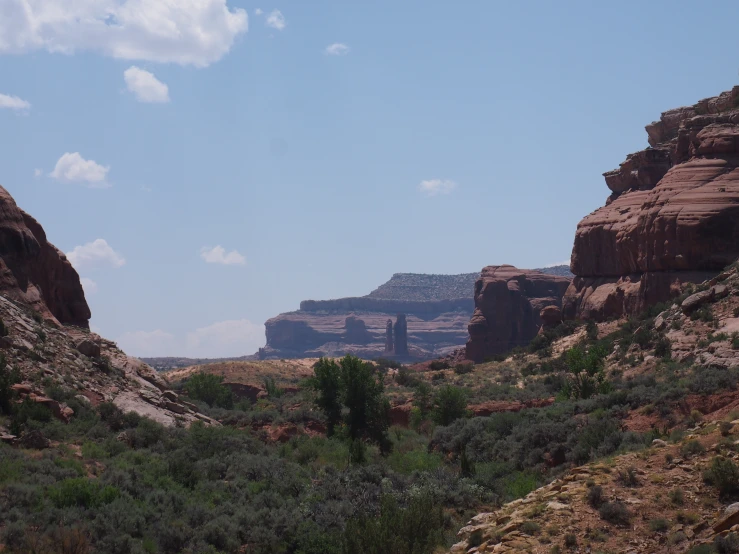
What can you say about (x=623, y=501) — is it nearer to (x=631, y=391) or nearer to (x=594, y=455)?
(x=594, y=455)

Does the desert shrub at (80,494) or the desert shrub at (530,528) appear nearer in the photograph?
the desert shrub at (530,528)

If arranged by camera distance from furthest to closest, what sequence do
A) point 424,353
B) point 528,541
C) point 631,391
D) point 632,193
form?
1. point 424,353
2. point 632,193
3. point 631,391
4. point 528,541

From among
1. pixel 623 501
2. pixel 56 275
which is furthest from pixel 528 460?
pixel 56 275

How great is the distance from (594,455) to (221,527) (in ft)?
34.2

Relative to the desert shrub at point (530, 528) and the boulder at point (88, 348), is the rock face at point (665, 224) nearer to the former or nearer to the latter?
the boulder at point (88, 348)

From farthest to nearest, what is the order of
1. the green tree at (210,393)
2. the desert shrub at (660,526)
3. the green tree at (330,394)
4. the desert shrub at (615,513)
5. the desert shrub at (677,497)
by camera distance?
the green tree at (210,393) < the green tree at (330,394) < the desert shrub at (677,497) < the desert shrub at (615,513) < the desert shrub at (660,526)

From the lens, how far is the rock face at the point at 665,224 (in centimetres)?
5181

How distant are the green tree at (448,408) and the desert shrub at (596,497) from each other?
22.5 metres

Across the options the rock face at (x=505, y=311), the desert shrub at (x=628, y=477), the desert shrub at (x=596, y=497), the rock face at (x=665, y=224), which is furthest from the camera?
the rock face at (x=505, y=311)

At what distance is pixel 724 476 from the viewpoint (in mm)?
13516

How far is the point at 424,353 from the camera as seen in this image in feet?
629

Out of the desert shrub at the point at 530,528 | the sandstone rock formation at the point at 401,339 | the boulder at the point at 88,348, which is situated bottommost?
the sandstone rock formation at the point at 401,339

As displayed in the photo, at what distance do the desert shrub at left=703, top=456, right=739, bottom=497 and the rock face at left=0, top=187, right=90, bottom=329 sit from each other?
2716 cm

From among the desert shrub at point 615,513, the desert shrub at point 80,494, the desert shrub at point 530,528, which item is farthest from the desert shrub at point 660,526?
the desert shrub at point 80,494
